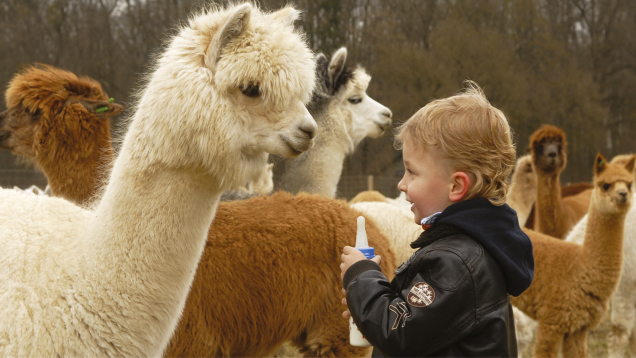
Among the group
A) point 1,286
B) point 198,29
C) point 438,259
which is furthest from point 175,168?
point 438,259

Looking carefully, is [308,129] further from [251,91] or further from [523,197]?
[523,197]

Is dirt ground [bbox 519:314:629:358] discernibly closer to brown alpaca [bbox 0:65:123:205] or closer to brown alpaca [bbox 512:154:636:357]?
brown alpaca [bbox 512:154:636:357]

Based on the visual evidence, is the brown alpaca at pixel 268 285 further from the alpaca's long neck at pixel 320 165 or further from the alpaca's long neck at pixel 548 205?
the alpaca's long neck at pixel 548 205

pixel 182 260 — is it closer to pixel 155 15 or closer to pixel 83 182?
pixel 83 182

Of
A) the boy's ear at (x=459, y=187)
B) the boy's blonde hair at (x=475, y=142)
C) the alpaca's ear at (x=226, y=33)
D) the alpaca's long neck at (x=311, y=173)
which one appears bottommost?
the alpaca's long neck at (x=311, y=173)

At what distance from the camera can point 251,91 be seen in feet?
6.57

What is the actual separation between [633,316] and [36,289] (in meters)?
5.47

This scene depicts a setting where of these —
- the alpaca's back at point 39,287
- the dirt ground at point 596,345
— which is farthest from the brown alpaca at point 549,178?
the alpaca's back at point 39,287

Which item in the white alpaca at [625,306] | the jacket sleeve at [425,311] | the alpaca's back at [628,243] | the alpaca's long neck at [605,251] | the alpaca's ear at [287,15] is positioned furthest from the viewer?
the alpaca's back at [628,243]

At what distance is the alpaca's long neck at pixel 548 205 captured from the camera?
6418 millimetres

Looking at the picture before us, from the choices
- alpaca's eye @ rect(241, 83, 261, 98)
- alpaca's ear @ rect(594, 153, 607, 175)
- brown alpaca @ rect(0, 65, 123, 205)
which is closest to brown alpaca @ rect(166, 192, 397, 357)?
brown alpaca @ rect(0, 65, 123, 205)

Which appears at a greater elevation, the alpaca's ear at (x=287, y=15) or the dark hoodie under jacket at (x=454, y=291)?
the alpaca's ear at (x=287, y=15)

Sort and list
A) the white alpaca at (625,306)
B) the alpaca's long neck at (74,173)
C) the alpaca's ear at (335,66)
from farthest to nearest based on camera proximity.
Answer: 1. the white alpaca at (625,306)
2. the alpaca's ear at (335,66)
3. the alpaca's long neck at (74,173)

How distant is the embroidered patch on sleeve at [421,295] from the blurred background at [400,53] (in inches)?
527
